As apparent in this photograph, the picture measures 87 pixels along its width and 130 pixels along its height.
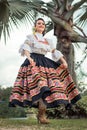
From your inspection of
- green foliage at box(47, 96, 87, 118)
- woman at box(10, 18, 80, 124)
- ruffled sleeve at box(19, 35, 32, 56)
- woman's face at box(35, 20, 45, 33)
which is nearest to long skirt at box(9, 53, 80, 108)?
woman at box(10, 18, 80, 124)

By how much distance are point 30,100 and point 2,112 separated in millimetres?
7440

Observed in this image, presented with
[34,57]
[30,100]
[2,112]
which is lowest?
[30,100]

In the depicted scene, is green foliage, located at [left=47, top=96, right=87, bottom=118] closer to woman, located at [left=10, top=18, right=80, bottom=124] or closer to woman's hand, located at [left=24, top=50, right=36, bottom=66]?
woman, located at [left=10, top=18, right=80, bottom=124]

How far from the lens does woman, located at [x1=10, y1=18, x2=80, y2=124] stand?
529 cm

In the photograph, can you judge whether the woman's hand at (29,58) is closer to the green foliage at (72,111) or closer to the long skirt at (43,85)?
the long skirt at (43,85)

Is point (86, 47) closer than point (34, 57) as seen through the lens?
No

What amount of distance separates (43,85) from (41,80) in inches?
3.4

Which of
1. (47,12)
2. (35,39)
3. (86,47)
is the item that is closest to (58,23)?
(47,12)

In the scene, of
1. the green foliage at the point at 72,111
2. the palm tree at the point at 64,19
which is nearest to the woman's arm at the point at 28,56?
the palm tree at the point at 64,19

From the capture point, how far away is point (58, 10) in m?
10.6

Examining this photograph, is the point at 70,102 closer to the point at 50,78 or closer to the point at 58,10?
the point at 50,78

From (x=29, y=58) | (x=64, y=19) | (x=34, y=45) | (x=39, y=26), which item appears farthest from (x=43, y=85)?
(x=64, y=19)

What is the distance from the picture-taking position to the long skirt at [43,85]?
5.26 metres

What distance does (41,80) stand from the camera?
5281 millimetres
